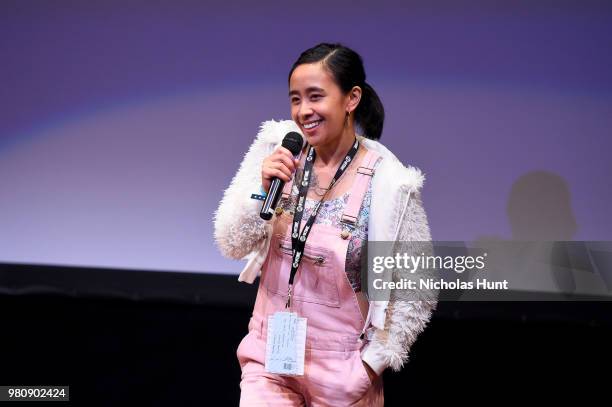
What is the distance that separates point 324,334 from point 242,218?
15.4 inches

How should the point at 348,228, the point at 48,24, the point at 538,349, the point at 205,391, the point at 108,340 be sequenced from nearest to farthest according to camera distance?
1. the point at 348,228
2. the point at 205,391
3. the point at 538,349
4. the point at 108,340
5. the point at 48,24

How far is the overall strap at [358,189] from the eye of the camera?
1986mm

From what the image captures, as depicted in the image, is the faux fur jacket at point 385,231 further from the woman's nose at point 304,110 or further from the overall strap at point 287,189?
the woman's nose at point 304,110

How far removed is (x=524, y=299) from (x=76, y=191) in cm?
258

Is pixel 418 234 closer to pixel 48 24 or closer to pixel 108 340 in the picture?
pixel 108 340

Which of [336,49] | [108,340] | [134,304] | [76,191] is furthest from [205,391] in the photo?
[336,49]

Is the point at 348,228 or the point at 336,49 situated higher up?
the point at 336,49

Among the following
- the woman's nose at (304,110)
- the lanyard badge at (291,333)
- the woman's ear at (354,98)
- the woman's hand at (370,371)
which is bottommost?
the woman's hand at (370,371)

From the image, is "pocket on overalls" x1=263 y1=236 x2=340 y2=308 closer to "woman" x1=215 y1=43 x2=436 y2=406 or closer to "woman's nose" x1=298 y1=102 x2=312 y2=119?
"woman" x1=215 y1=43 x2=436 y2=406

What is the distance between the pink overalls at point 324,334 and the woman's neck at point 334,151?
0.36ft

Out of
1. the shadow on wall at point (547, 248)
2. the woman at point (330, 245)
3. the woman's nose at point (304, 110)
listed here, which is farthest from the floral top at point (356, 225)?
the shadow on wall at point (547, 248)

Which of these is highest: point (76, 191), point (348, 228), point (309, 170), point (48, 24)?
point (48, 24)

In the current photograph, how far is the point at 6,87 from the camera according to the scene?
4.37m

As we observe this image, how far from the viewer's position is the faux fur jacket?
197 cm
